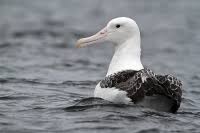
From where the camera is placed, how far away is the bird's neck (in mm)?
11883

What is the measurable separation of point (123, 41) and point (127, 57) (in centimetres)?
48

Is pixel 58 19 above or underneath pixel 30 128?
above

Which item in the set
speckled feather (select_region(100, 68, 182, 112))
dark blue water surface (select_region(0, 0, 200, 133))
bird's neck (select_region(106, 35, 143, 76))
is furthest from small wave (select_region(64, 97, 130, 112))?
bird's neck (select_region(106, 35, 143, 76))

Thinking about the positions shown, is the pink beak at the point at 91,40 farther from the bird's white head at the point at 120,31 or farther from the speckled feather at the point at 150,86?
the speckled feather at the point at 150,86

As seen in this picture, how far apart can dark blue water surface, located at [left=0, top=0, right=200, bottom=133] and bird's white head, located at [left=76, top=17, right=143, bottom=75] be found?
0.85 m

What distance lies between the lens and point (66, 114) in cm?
1102

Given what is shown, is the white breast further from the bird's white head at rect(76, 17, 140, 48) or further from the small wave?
the bird's white head at rect(76, 17, 140, 48)

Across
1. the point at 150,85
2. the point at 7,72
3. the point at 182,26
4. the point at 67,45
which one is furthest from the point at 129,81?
the point at 182,26

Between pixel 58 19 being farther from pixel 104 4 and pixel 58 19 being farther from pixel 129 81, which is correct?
pixel 129 81

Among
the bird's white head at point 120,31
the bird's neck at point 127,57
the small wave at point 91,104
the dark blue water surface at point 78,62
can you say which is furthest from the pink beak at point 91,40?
the small wave at point 91,104

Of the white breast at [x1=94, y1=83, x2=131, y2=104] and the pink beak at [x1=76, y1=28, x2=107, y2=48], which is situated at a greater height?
the pink beak at [x1=76, y1=28, x2=107, y2=48]

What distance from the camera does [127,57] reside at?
12086 millimetres

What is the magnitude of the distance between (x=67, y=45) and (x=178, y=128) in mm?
11052

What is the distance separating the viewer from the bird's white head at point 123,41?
12.0 m
